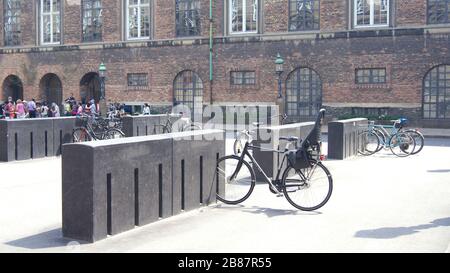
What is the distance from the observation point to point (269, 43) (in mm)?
30266

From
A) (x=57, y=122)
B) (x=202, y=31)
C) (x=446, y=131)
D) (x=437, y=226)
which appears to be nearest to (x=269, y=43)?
(x=202, y=31)

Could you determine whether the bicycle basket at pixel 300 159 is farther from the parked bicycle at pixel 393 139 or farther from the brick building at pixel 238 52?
the brick building at pixel 238 52

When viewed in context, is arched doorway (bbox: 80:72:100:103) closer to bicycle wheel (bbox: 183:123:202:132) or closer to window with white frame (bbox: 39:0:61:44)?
window with white frame (bbox: 39:0:61:44)

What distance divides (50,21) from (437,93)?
22640mm

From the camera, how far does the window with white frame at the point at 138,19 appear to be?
3403 cm

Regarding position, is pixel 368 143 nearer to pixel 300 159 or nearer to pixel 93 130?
pixel 93 130

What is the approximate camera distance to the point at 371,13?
28328mm

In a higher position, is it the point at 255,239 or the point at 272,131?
the point at 272,131

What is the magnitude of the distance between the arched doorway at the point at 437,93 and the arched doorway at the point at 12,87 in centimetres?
2460

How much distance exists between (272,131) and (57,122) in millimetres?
7469

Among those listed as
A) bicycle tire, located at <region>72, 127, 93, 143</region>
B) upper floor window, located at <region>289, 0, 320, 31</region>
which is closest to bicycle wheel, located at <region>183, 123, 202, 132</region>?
bicycle tire, located at <region>72, 127, 93, 143</region>

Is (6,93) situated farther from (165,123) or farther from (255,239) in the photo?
(255,239)

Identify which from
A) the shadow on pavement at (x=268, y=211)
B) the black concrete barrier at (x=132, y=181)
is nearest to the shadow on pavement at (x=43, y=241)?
the black concrete barrier at (x=132, y=181)

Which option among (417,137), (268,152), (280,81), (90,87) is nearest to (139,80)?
(90,87)
